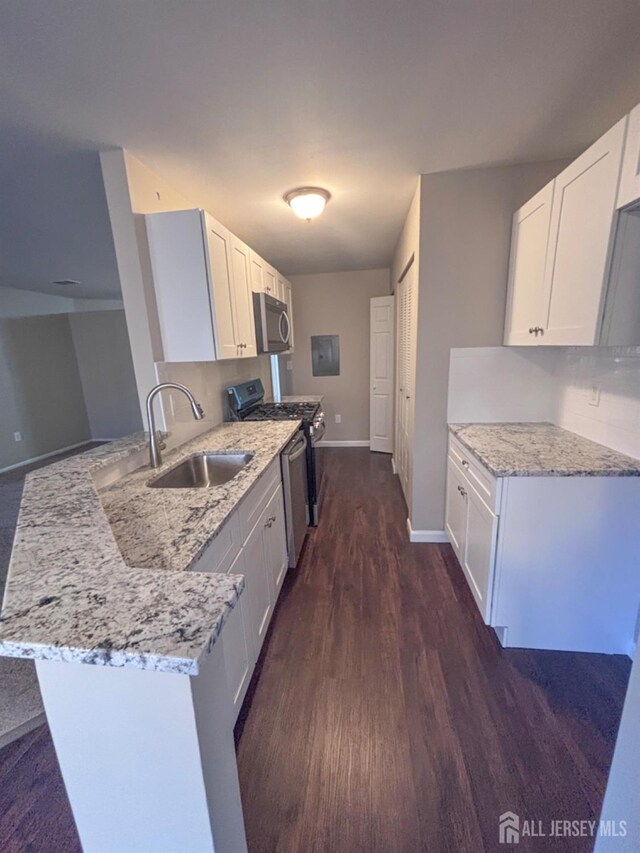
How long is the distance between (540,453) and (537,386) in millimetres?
773

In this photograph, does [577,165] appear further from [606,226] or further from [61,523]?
[61,523]

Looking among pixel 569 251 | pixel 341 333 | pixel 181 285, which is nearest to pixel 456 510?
pixel 569 251

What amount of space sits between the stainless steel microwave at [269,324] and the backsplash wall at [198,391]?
428 mm

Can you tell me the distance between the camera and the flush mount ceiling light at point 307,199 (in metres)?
2.21

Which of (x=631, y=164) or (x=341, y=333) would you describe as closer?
(x=631, y=164)

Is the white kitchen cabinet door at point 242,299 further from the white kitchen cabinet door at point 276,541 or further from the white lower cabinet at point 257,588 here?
the white lower cabinet at point 257,588

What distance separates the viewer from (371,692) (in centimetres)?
151

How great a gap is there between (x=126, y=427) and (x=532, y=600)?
250 inches

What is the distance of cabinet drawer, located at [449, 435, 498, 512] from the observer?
1.61 metres

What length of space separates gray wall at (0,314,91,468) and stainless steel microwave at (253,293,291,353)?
4195 millimetres

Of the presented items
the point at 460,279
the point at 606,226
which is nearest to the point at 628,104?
the point at 606,226

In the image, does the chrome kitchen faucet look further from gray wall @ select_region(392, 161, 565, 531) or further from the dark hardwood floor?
gray wall @ select_region(392, 161, 565, 531)

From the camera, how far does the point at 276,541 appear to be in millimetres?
1989

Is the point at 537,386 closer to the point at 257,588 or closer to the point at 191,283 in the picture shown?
the point at 257,588
